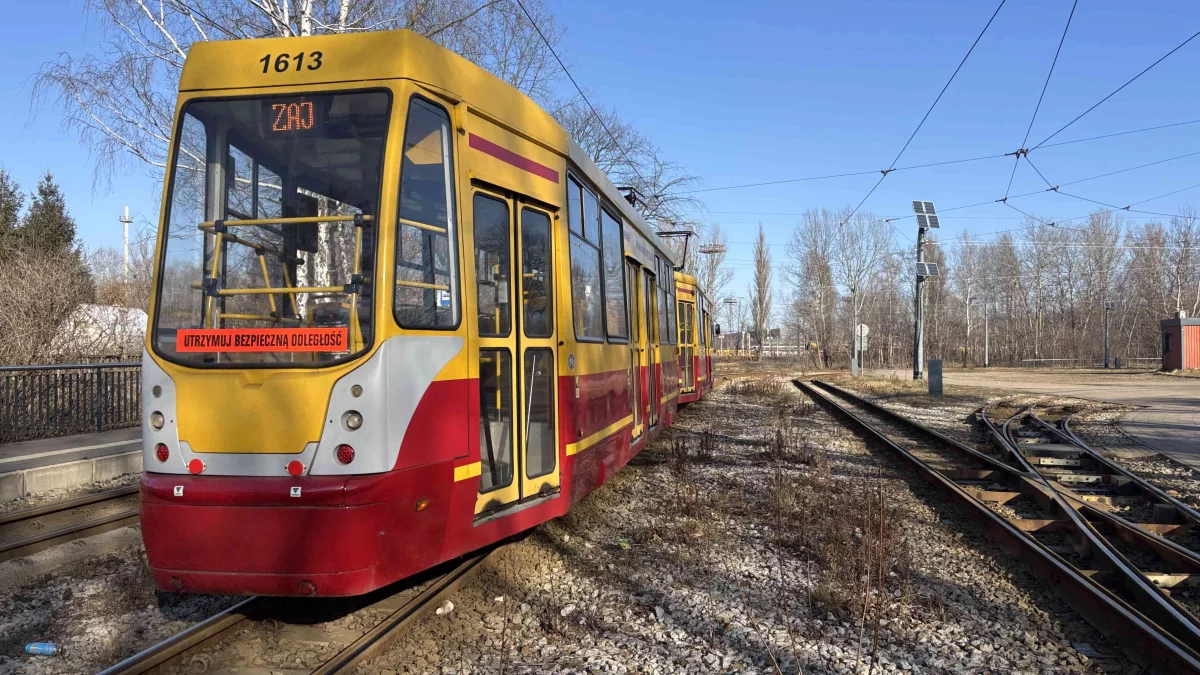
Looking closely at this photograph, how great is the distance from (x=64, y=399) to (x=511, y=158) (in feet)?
33.2

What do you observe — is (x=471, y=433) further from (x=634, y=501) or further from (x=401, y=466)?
(x=634, y=501)

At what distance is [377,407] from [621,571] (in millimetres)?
2507

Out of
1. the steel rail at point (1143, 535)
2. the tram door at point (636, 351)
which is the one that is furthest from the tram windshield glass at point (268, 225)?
the steel rail at point (1143, 535)

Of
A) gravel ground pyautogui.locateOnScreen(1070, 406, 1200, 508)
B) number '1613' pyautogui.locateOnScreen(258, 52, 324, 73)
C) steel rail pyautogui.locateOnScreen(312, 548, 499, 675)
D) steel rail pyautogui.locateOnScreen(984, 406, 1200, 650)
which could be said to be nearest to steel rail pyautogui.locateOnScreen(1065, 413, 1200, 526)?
gravel ground pyautogui.locateOnScreen(1070, 406, 1200, 508)

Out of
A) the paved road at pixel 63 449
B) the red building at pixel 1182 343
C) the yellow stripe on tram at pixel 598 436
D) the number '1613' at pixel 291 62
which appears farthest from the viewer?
the red building at pixel 1182 343

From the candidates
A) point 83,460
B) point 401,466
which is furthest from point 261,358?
point 83,460

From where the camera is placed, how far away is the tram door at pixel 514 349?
4848 mm

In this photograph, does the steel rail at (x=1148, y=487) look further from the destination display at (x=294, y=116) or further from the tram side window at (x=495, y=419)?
the destination display at (x=294, y=116)

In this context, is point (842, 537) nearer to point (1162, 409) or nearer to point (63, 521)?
point (63, 521)

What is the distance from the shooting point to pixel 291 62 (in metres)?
4.36

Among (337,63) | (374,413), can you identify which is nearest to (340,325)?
(374,413)

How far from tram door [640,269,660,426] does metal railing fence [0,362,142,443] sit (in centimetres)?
822

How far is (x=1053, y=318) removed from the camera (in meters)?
70.7

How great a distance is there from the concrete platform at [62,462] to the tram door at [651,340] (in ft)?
21.9
